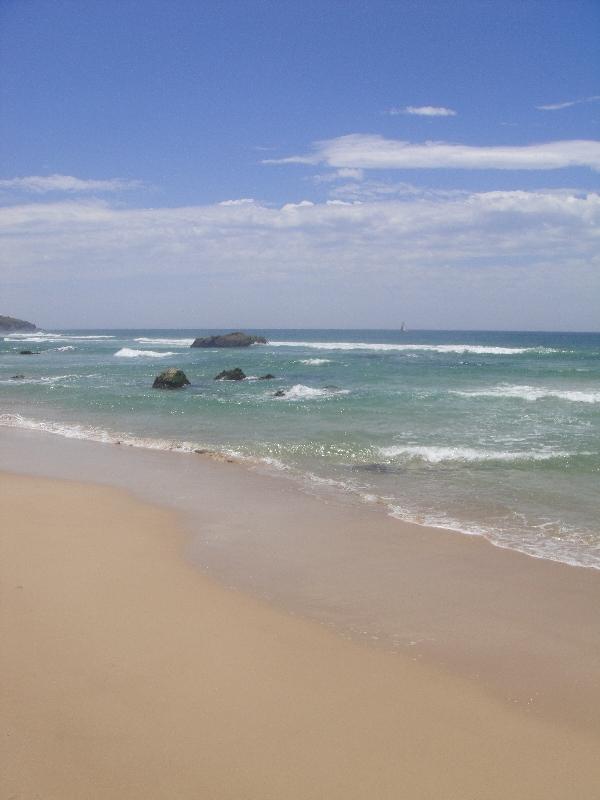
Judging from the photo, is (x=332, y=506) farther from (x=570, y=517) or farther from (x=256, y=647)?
(x=256, y=647)

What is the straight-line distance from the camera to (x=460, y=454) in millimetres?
11375

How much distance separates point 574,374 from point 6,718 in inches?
1215

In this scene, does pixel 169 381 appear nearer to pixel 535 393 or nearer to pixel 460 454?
pixel 535 393

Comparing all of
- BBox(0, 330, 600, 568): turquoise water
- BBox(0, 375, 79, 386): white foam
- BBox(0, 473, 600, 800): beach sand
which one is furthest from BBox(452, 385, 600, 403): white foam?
BBox(0, 473, 600, 800): beach sand

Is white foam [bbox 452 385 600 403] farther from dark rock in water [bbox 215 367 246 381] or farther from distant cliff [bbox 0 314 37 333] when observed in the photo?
distant cliff [bbox 0 314 37 333]

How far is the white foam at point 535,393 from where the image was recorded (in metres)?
20.0

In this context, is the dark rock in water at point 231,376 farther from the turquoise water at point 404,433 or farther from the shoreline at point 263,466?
the shoreline at point 263,466

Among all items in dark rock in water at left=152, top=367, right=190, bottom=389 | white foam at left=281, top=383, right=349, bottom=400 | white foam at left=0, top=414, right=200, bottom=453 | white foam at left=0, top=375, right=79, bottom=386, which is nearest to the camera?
white foam at left=0, top=414, right=200, bottom=453

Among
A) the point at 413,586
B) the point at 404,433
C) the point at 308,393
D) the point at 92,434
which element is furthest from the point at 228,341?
the point at 413,586

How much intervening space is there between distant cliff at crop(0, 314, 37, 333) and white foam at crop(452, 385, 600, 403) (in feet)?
420

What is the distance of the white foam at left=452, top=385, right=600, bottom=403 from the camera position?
20.0m

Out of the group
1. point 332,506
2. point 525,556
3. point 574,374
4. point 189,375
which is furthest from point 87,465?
point 574,374

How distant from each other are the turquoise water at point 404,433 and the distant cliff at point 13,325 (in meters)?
115

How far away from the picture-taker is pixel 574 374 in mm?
30203
